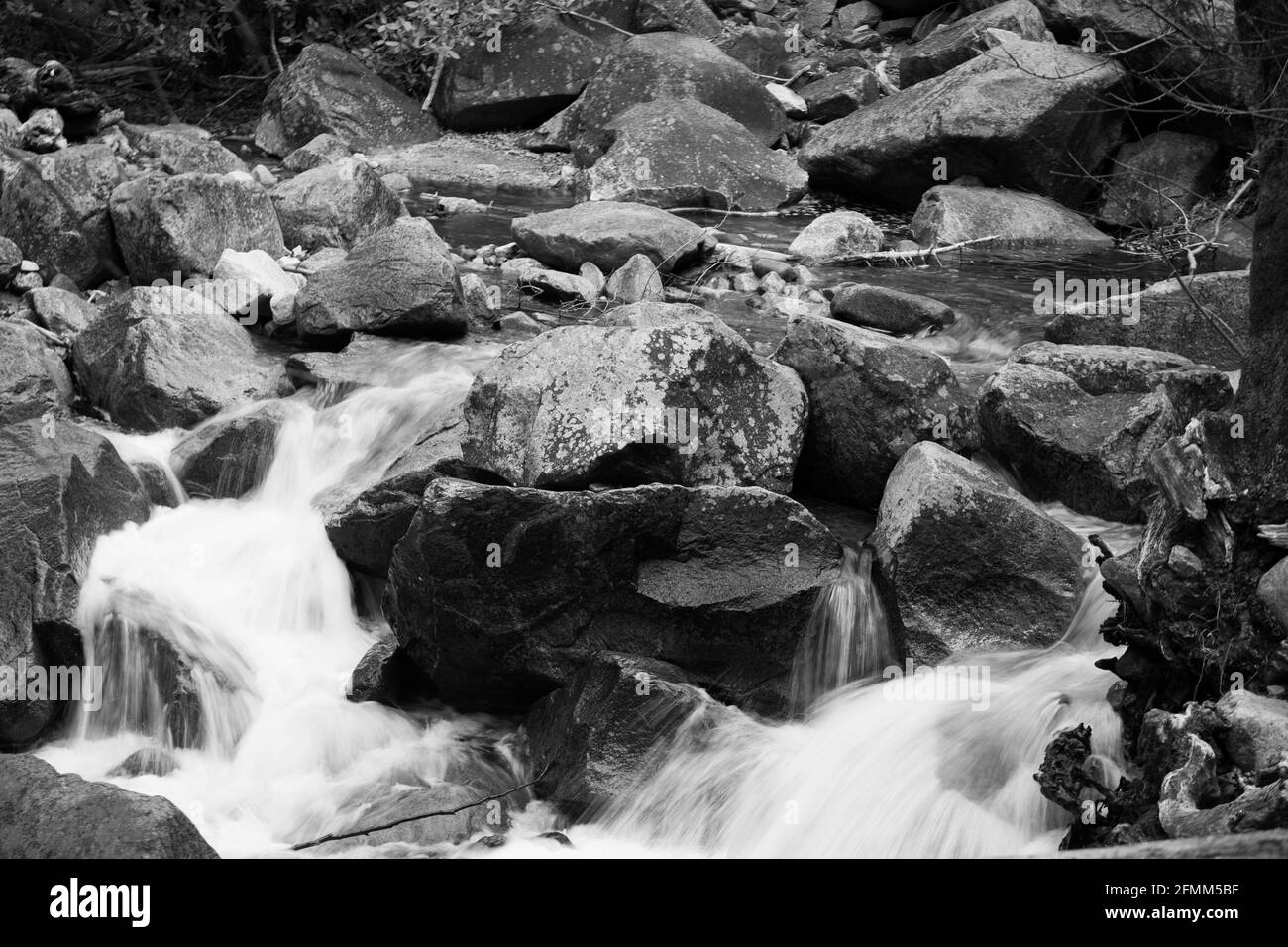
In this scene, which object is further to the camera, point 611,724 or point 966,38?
point 966,38

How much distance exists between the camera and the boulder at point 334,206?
418 inches

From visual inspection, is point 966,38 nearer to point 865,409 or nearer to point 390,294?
point 390,294

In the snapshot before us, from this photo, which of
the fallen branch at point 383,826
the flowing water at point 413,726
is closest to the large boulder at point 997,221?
the flowing water at point 413,726

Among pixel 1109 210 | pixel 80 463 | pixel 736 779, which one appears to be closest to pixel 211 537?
pixel 80 463

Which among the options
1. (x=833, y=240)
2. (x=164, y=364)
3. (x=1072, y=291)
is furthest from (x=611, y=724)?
(x=833, y=240)

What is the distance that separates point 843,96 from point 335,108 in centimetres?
585

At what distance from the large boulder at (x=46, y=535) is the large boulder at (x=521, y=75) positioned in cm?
972

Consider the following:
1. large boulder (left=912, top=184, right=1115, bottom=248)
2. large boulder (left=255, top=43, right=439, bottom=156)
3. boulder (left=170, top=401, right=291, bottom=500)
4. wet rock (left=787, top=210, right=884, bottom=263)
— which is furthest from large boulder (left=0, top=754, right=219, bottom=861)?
large boulder (left=255, top=43, right=439, bottom=156)

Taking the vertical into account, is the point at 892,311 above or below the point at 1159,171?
below

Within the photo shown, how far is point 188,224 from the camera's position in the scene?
963cm

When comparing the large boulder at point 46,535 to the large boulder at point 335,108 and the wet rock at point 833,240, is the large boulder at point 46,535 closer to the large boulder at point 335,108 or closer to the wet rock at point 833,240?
the wet rock at point 833,240

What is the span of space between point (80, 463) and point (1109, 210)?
9.66 meters

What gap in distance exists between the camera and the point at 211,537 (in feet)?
23.1

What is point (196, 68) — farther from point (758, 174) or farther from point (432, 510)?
point (432, 510)
